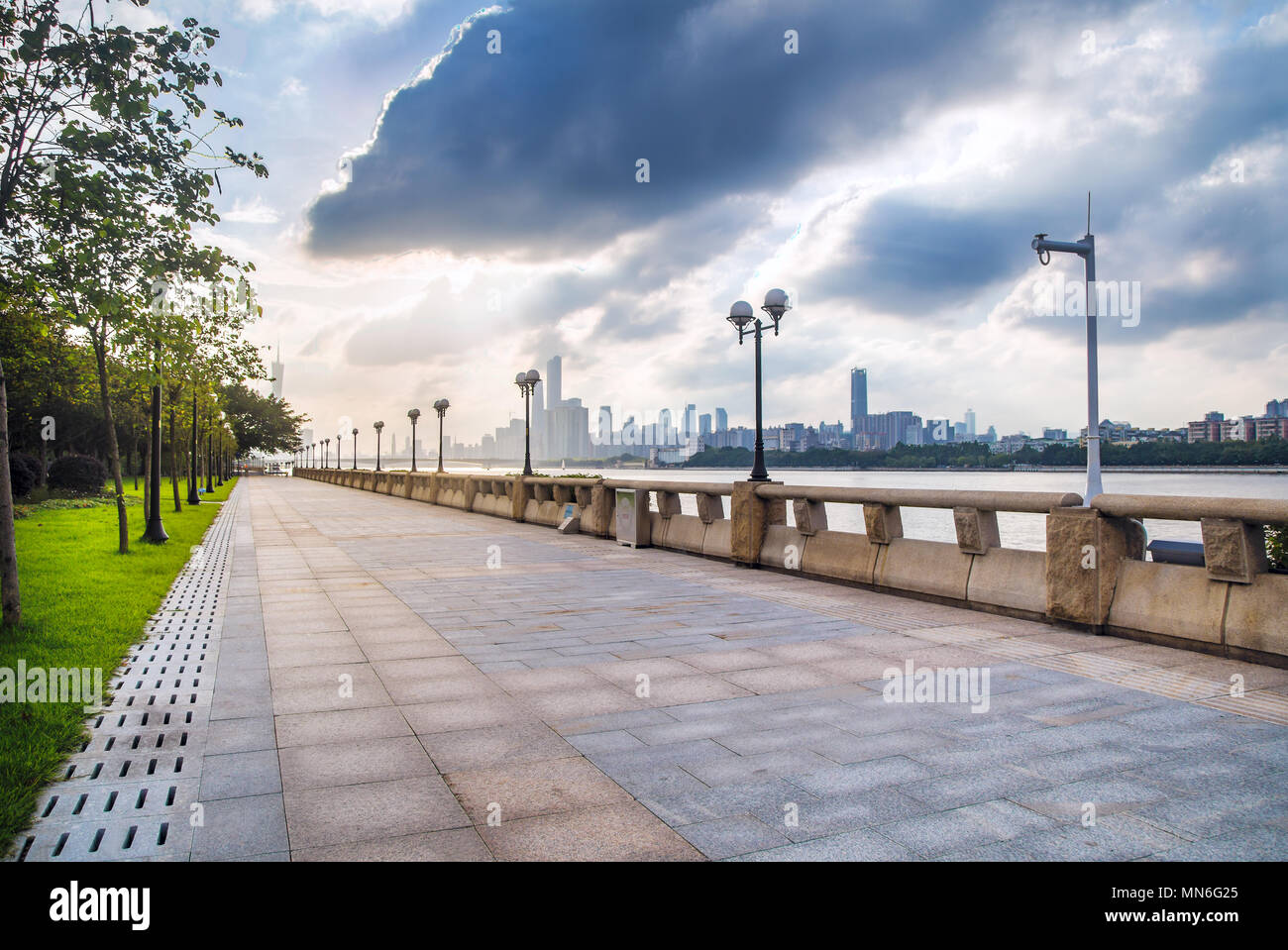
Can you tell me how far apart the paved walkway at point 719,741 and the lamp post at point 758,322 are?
5.47 m

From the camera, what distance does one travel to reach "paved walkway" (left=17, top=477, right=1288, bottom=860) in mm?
3570

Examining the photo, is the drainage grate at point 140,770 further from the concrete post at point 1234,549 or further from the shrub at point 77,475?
the shrub at point 77,475

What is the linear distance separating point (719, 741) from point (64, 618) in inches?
295

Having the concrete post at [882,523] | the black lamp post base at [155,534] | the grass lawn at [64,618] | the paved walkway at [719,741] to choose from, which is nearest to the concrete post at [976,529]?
the paved walkway at [719,741]

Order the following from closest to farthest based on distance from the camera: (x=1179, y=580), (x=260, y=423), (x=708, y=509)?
(x=1179, y=580)
(x=708, y=509)
(x=260, y=423)

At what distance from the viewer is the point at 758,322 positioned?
15586 millimetres

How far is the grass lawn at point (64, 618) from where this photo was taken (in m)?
4.39

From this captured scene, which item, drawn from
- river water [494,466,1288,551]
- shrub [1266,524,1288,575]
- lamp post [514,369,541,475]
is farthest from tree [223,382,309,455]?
shrub [1266,524,1288,575]

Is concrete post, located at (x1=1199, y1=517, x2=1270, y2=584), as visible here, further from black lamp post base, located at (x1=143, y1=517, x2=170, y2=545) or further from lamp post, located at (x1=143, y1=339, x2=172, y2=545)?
black lamp post base, located at (x1=143, y1=517, x2=170, y2=545)

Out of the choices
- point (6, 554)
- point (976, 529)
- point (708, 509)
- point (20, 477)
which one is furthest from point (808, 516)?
point (20, 477)

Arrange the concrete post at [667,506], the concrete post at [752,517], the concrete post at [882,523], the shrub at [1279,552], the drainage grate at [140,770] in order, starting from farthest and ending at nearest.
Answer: the concrete post at [667,506], the concrete post at [752,517], the concrete post at [882,523], the shrub at [1279,552], the drainage grate at [140,770]

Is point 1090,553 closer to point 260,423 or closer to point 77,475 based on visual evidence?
point 77,475

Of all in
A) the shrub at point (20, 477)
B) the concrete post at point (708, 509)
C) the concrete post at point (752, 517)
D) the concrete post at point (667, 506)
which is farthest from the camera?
the shrub at point (20, 477)

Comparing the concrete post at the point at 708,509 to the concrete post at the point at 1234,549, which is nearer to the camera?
the concrete post at the point at 1234,549
